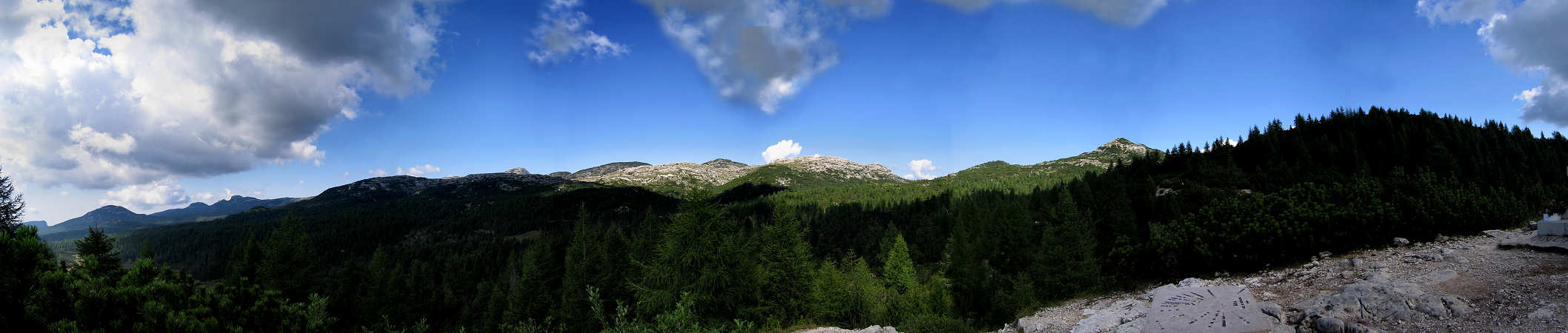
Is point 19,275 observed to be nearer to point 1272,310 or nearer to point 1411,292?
point 1272,310

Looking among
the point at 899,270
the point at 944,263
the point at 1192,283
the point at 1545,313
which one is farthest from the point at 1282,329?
the point at 944,263

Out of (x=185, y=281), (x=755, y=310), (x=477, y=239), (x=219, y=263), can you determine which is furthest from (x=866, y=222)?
(x=219, y=263)

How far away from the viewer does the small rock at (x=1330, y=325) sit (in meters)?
11.7

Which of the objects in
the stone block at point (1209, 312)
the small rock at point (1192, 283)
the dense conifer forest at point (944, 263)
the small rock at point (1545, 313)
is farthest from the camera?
the small rock at point (1192, 283)

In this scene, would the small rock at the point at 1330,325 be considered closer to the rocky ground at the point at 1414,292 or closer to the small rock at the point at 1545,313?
the rocky ground at the point at 1414,292

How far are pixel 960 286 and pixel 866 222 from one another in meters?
97.8

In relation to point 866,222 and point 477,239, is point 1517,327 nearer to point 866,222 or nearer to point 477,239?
point 866,222

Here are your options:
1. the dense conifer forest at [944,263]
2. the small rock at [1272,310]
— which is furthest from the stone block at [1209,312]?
the dense conifer forest at [944,263]

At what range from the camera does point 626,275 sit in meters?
50.3

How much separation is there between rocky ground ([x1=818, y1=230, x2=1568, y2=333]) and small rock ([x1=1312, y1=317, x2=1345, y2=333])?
0.02m

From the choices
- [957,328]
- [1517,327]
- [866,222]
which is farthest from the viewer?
[866,222]

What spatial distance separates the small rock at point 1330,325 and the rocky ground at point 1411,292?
0.02 m

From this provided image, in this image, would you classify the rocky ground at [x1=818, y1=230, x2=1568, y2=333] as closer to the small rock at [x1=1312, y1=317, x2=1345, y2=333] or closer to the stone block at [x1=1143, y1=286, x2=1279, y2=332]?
the small rock at [x1=1312, y1=317, x2=1345, y2=333]

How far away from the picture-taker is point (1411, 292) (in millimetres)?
12617
